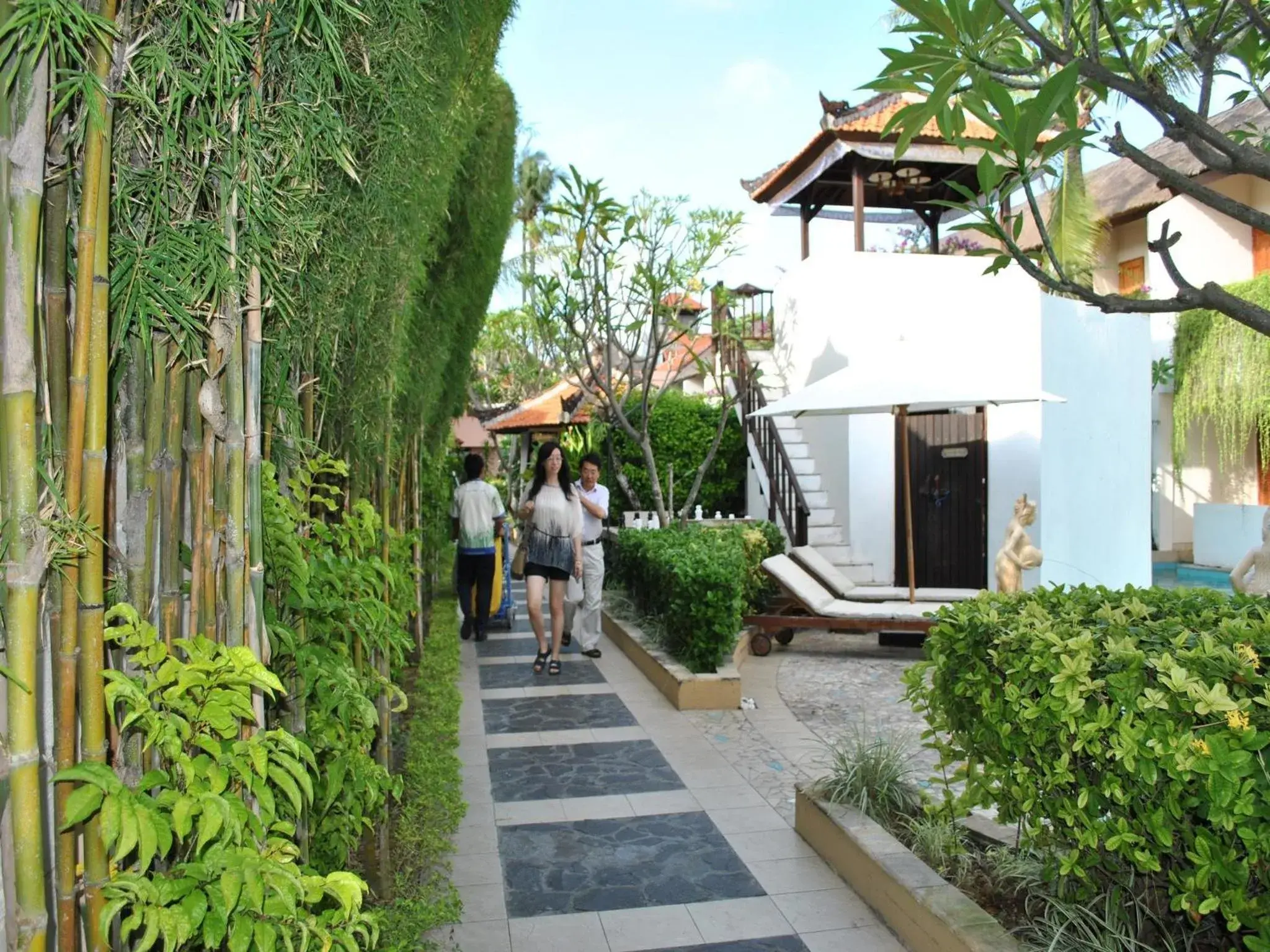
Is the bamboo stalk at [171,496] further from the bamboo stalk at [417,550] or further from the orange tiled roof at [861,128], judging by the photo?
the orange tiled roof at [861,128]

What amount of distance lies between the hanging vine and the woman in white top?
1487 centimetres

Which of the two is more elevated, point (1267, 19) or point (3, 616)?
point (1267, 19)

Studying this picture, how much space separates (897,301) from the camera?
502 inches

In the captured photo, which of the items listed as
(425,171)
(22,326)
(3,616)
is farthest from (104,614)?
(425,171)

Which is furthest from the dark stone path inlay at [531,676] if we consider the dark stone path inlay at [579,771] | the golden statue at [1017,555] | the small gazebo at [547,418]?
the small gazebo at [547,418]

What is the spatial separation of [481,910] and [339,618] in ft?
5.00

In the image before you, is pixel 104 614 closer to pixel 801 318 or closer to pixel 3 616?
pixel 3 616

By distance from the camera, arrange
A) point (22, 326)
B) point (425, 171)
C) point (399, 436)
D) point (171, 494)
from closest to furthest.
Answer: point (22, 326), point (171, 494), point (425, 171), point (399, 436)

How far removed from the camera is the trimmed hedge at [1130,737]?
251cm

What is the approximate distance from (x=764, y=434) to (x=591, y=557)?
21.1 feet

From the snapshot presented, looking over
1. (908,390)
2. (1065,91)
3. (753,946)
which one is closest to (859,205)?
(908,390)

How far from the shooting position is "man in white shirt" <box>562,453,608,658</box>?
8.32 m

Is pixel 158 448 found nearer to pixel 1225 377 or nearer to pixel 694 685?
pixel 694 685

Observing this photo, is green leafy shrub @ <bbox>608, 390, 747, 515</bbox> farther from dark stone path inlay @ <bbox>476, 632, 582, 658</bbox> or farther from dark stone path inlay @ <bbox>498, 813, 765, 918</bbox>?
dark stone path inlay @ <bbox>498, 813, 765, 918</bbox>
